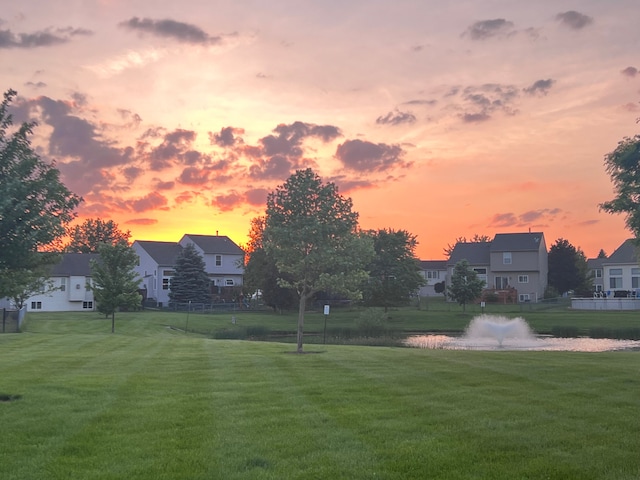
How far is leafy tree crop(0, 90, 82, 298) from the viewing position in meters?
12.5

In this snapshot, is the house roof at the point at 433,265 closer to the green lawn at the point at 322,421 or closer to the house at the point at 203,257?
the house at the point at 203,257

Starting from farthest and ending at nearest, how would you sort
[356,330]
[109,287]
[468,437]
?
[356,330], [109,287], [468,437]

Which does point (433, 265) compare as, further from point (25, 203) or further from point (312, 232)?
point (25, 203)

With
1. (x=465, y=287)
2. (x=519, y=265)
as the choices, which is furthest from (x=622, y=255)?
(x=465, y=287)

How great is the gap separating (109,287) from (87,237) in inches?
3512

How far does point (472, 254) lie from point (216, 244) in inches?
1383

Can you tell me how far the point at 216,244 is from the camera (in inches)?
3632

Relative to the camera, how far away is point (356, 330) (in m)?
51.4

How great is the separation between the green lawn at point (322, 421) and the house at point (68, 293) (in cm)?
6574

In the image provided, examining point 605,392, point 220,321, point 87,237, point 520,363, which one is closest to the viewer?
point 605,392

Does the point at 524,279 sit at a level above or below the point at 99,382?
above

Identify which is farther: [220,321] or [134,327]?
[220,321]

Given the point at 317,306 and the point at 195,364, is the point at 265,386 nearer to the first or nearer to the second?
the point at 195,364

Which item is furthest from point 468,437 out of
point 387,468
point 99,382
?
point 99,382
